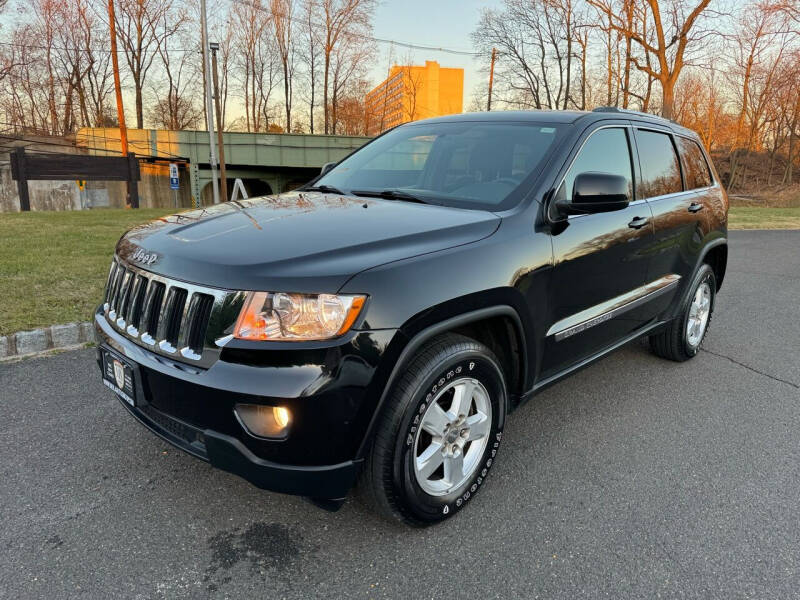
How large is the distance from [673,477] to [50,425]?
346 cm

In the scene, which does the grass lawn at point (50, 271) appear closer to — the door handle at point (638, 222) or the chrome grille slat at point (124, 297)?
the chrome grille slat at point (124, 297)

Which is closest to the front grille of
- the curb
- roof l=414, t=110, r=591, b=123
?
roof l=414, t=110, r=591, b=123

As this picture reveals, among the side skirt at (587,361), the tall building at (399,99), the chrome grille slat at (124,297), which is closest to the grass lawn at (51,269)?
the chrome grille slat at (124,297)

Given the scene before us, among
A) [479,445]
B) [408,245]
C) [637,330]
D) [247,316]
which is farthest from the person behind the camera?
[637,330]

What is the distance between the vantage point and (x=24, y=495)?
2.62 meters

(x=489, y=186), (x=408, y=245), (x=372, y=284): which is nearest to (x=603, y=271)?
(x=489, y=186)

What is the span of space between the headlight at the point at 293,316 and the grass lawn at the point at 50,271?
3657 mm

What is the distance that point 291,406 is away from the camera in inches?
76.4

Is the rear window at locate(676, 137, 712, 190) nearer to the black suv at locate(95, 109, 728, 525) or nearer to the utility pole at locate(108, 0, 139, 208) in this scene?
the black suv at locate(95, 109, 728, 525)

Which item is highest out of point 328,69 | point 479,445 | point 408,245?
point 328,69

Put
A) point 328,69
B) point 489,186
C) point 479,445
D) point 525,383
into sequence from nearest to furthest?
point 479,445
point 525,383
point 489,186
point 328,69

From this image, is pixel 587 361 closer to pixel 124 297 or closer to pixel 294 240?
pixel 294 240

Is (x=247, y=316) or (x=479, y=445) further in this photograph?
(x=479, y=445)

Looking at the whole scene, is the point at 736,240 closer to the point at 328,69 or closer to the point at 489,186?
the point at 489,186
